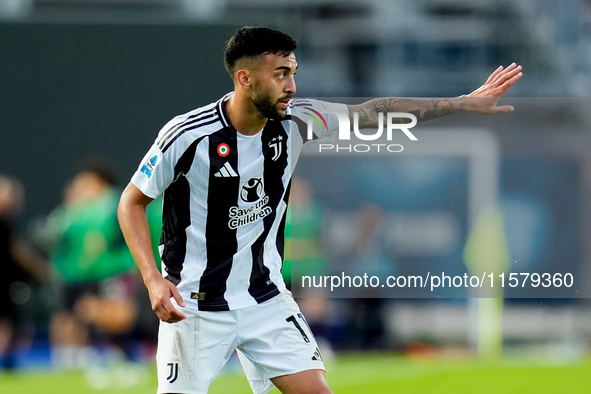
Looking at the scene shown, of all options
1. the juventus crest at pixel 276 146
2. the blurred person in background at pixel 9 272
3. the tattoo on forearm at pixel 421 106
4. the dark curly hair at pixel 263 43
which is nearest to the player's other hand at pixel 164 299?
the juventus crest at pixel 276 146

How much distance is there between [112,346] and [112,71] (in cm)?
506

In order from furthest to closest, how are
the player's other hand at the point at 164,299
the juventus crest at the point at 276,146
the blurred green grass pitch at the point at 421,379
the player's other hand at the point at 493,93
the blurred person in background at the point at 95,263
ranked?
1. the blurred person in background at the point at 95,263
2. the blurred green grass pitch at the point at 421,379
3. the player's other hand at the point at 493,93
4. the juventus crest at the point at 276,146
5. the player's other hand at the point at 164,299

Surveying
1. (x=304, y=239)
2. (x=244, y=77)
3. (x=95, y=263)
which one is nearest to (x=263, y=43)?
(x=244, y=77)

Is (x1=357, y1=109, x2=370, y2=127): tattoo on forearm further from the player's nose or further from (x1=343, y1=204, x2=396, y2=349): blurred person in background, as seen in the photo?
(x1=343, y1=204, x2=396, y2=349): blurred person in background

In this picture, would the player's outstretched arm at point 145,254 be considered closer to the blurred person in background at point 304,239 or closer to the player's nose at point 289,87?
the player's nose at point 289,87

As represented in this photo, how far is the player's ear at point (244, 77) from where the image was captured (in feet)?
15.6

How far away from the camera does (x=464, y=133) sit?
366 inches

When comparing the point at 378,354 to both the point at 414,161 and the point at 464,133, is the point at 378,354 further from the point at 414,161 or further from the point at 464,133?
the point at 414,161

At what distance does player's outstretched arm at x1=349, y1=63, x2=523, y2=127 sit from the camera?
5.24 m

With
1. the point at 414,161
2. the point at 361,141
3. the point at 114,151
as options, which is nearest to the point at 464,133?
the point at 414,161

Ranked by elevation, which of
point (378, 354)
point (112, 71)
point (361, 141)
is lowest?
point (378, 354)

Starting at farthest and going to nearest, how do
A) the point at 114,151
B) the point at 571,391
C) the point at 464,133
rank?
1. the point at 114,151
2. the point at 464,133
3. the point at 571,391

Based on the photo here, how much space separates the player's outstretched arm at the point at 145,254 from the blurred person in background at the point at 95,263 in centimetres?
587

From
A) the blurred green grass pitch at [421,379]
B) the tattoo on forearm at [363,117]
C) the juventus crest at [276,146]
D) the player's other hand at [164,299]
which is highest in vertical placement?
the tattoo on forearm at [363,117]
